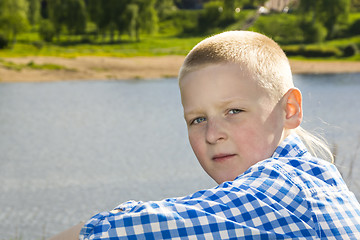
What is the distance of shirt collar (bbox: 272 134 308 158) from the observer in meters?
0.88

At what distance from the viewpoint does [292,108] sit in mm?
1003

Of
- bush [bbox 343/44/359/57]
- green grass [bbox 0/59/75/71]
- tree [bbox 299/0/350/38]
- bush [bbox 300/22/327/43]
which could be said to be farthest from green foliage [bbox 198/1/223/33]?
green grass [bbox 0/59/75/71]

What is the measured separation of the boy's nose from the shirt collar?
89mm

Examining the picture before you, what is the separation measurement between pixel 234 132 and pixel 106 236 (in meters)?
0.31

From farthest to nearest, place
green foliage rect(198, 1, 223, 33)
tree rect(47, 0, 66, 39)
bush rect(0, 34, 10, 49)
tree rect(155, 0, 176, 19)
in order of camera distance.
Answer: tree rect(155, 0, 176, 19) < tree rect(47, 0, 66, 39) < bush rect(0, 34, 10, 49) < green foliage rect(198, 1, 223, 33)

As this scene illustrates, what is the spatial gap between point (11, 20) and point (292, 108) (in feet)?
102

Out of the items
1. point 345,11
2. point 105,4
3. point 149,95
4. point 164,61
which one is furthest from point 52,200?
point 345,11

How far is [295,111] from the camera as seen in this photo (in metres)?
1.00

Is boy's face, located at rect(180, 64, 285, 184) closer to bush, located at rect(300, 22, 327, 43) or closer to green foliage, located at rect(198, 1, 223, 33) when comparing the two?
green foliage, located at rect(198, 1, 223, 33)

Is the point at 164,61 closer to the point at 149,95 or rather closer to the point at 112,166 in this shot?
the point at 149,95

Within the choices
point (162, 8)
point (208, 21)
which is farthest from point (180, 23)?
point (208, 21)

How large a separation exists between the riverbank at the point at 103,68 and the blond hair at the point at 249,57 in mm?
18827

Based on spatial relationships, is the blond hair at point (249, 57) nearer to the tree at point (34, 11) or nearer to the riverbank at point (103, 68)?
the riverbank at point (103, 68)

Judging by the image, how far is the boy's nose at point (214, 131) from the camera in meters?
0.89
